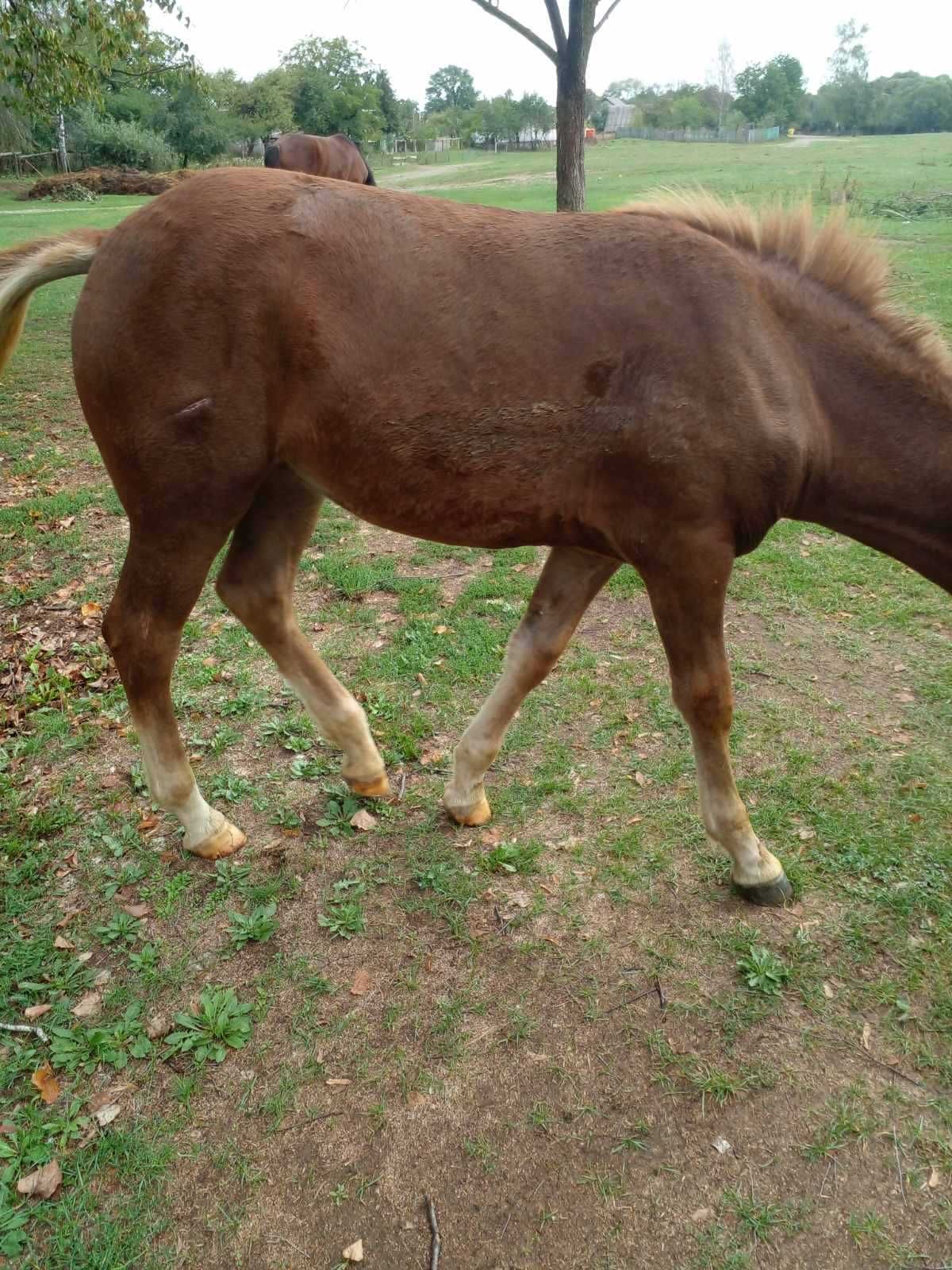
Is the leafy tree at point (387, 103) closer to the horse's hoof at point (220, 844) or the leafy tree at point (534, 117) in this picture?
the leafy tree at point (534, 117)

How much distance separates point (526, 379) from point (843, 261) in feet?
3.15

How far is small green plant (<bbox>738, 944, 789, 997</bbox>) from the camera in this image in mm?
2385

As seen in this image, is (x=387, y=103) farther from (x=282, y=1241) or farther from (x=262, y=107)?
(x=282, y=1241)

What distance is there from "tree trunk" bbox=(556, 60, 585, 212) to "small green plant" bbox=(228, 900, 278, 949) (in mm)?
8315

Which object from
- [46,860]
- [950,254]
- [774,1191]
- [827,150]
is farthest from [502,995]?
[827,150]

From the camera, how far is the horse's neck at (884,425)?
2.19 meters

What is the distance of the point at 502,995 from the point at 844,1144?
3.15ft

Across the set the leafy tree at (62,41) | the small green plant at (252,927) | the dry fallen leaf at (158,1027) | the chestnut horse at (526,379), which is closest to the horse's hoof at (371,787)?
the small green plant at (252,927)

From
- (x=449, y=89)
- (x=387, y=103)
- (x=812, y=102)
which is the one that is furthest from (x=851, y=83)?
(x=449, y=89)

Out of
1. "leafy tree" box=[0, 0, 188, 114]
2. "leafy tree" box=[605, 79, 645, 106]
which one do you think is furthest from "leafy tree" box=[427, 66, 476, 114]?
"leafy tree" box=[0, 0, 188, 114]

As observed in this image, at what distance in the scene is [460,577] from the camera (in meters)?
5.00

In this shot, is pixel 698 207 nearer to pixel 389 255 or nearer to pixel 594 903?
pixel 389 255

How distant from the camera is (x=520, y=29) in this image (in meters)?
8.26

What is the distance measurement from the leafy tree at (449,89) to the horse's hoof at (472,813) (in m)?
111
